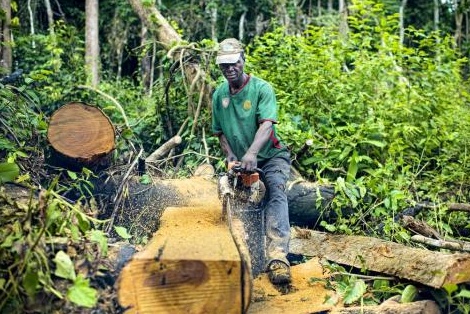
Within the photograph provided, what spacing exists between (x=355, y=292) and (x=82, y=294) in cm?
206

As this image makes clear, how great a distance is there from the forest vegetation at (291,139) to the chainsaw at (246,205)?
696mm

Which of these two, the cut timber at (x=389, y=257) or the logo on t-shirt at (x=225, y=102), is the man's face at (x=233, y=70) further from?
the cut timber at (x=389, y=257)

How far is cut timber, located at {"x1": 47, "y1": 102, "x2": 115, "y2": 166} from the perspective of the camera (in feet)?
17.6

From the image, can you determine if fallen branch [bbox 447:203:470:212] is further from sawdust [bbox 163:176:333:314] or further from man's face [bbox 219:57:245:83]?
man's face [bbox 219:57:245:83]

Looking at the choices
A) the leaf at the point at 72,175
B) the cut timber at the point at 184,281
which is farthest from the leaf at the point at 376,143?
the cut timber at the point at 184,281

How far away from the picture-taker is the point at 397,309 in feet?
12.5

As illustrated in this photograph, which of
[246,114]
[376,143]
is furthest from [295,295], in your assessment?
[376,143]

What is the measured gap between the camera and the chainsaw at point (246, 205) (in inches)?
170

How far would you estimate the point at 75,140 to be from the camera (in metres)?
5.43

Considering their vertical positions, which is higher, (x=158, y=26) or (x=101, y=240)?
(x=158, y=26)

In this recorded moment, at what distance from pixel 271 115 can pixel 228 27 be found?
1064cm

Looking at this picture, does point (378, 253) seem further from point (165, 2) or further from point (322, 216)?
point (165, 2)

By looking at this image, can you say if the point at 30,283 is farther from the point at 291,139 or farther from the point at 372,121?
the point at 372,121

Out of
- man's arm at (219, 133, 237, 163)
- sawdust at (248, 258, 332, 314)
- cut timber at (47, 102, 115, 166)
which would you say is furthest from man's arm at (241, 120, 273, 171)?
cut timber at (47, 102, 115, 166)
